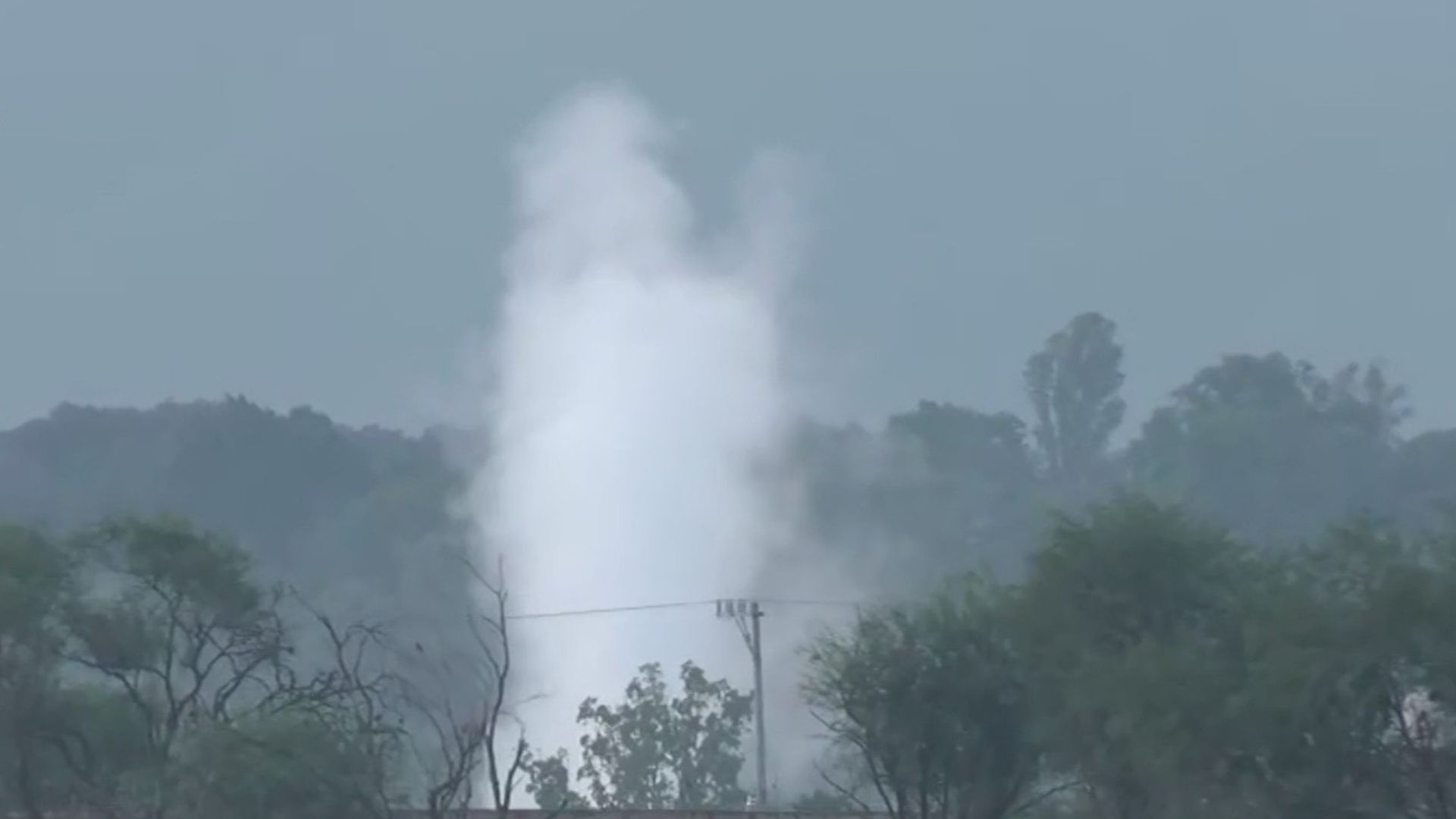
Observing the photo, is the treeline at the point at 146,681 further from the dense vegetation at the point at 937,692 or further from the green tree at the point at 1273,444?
the green tree at the point at 1273,444

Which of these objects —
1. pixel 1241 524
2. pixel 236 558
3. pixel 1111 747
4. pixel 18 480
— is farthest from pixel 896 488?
pixel 1111 747

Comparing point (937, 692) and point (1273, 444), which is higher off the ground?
point (1273, 444)

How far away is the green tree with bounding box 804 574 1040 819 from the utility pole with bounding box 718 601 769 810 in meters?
17.5

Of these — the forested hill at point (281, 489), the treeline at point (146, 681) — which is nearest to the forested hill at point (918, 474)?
the forested hill at point (281, 489)

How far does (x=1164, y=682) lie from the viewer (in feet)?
111

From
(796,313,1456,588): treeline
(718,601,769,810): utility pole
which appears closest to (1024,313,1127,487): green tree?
(796,313,1456,588): treeline

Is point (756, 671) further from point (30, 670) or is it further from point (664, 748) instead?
point (30, 670)

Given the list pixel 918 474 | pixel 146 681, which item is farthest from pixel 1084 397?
pixel 146 681

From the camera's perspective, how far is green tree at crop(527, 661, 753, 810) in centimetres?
6525

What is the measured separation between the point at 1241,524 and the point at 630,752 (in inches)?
1749

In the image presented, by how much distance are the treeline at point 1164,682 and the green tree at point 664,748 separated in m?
23.0

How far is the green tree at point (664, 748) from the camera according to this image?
2569 inches

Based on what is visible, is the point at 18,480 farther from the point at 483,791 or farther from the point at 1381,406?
the point at 483,791

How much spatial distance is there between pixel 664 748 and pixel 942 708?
2944 cm
